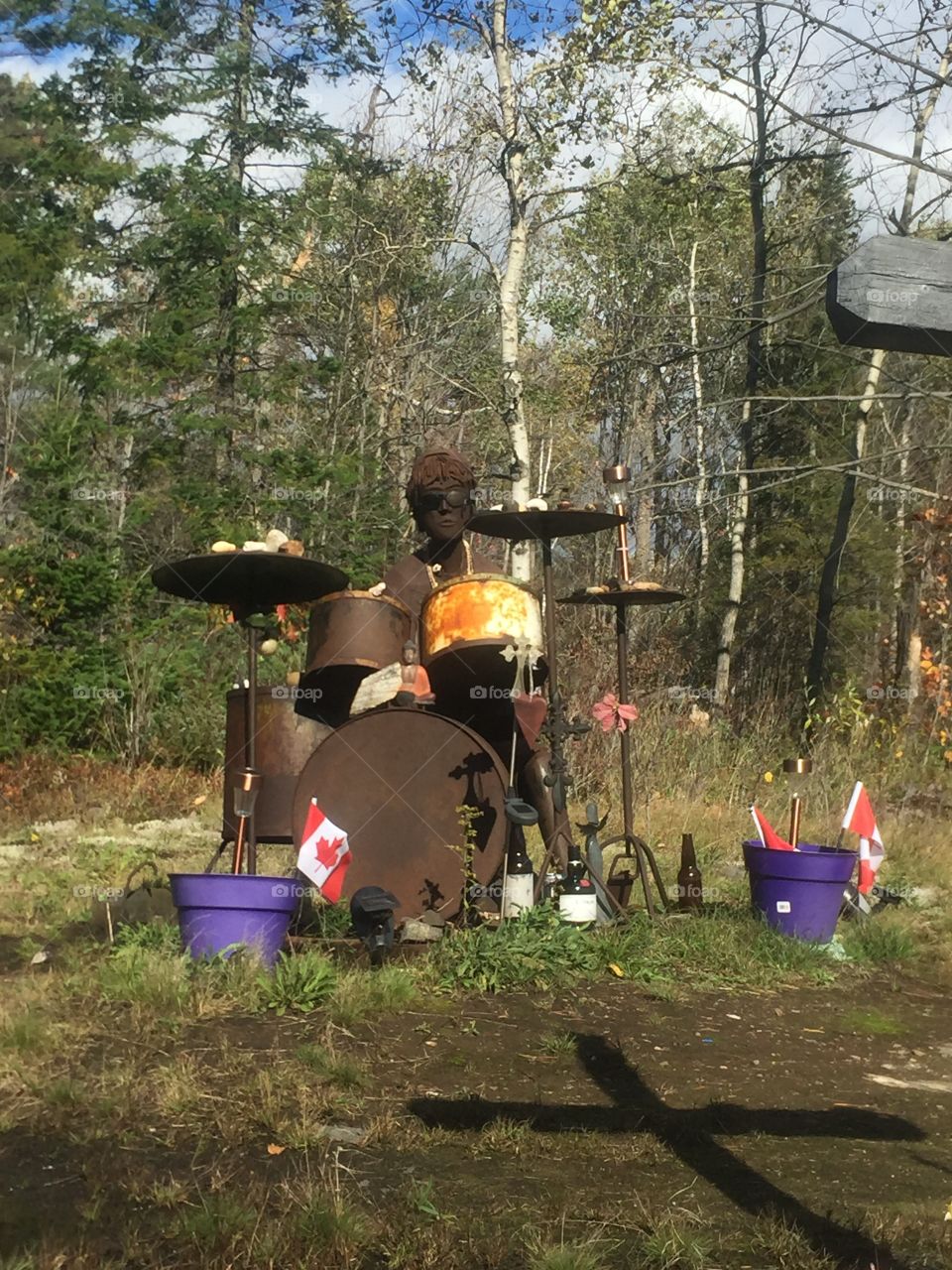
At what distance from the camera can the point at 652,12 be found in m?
11.9

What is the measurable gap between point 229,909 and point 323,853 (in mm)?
625

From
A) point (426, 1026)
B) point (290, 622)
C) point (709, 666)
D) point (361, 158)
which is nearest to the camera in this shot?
point (426, 1026)

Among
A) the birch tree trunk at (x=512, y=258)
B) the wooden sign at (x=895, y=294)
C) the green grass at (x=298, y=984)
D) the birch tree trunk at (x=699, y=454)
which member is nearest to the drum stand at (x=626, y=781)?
the green grass at (x=298, y=984)

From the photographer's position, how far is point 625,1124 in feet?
13.2

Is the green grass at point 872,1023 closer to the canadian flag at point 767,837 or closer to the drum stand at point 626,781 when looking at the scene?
the canadian flag at point 767,837

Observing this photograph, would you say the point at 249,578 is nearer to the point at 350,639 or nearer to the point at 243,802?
the point at 350,639

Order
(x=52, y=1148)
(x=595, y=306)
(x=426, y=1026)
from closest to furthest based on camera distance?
(x=52, y=1148) → (x=426, y=1026) → (x=595, y=306)

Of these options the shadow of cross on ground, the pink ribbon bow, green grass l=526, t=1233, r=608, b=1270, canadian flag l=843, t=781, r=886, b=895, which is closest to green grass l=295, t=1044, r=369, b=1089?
the shadow of cross on ground

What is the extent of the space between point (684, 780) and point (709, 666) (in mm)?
12153

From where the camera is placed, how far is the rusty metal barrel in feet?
21.7

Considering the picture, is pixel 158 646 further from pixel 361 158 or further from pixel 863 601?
pixel 863 601

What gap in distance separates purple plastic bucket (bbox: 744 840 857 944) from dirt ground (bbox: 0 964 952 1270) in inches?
34.0

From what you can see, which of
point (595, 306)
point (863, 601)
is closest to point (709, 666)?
point (863, 601)

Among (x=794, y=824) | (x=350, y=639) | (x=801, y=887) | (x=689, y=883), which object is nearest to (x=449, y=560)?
(x=350, y=639)
